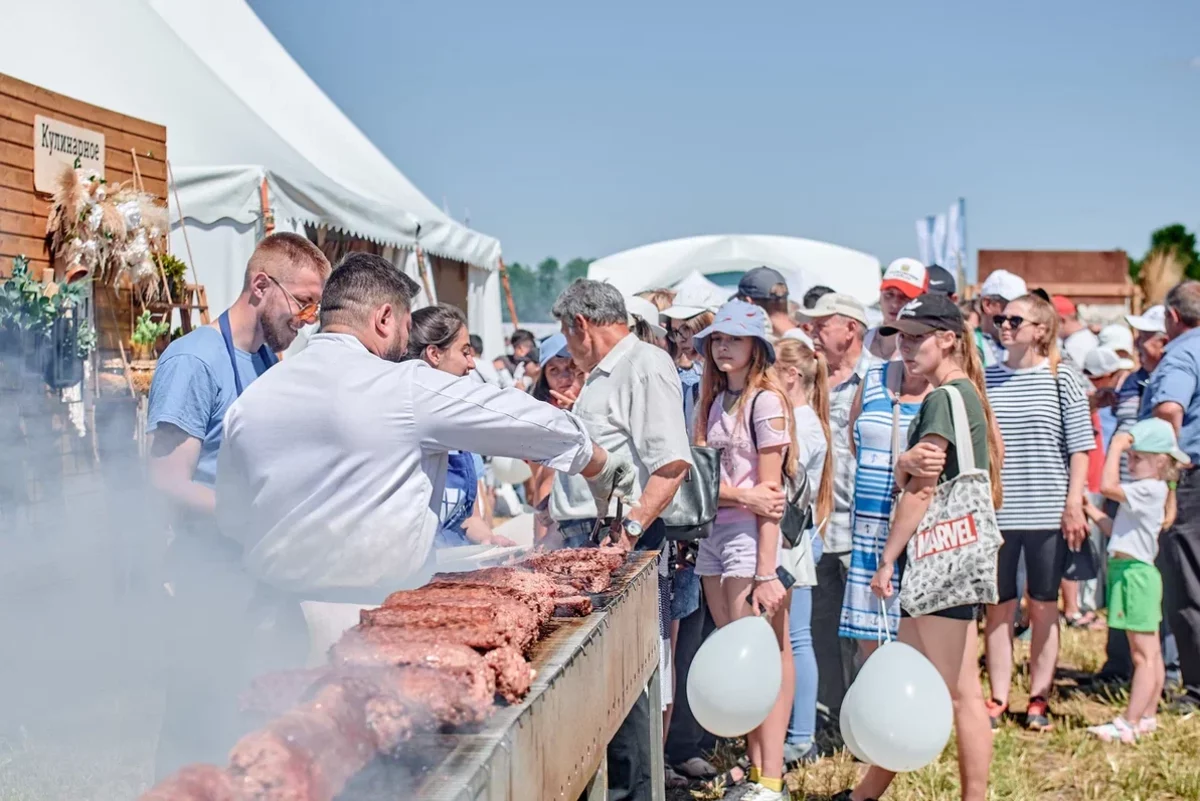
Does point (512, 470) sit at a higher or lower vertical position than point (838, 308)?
lower

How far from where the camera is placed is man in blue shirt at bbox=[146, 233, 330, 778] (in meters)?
2.93

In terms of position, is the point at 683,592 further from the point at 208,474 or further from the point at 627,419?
the point at 208,474

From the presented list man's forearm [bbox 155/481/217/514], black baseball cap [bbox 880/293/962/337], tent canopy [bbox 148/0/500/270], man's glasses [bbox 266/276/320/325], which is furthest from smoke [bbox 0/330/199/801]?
tent canopy [bbox 148/0/500/270]

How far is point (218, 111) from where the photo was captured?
7.71m

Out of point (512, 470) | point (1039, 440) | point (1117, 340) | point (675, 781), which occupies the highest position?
point (1117, 340)

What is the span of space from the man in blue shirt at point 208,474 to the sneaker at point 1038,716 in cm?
408

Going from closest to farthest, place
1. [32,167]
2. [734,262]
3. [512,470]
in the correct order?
1. [32,167]
2. [512,470]
3. [734,262]

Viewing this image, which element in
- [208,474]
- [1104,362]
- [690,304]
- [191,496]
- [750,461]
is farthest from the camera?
[1104,362]

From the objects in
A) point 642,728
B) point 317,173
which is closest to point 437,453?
point 642,728

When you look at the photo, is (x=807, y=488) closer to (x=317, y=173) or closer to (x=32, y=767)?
(x=32, y=767)

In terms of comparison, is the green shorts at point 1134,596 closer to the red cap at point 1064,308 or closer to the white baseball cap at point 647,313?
the white baseball cap at point 647,313

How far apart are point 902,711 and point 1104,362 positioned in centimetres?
434

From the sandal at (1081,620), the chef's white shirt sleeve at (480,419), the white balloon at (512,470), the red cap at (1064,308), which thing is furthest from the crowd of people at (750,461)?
the red cap at (1064,308)

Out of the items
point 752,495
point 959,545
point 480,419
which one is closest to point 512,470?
point 752,495
